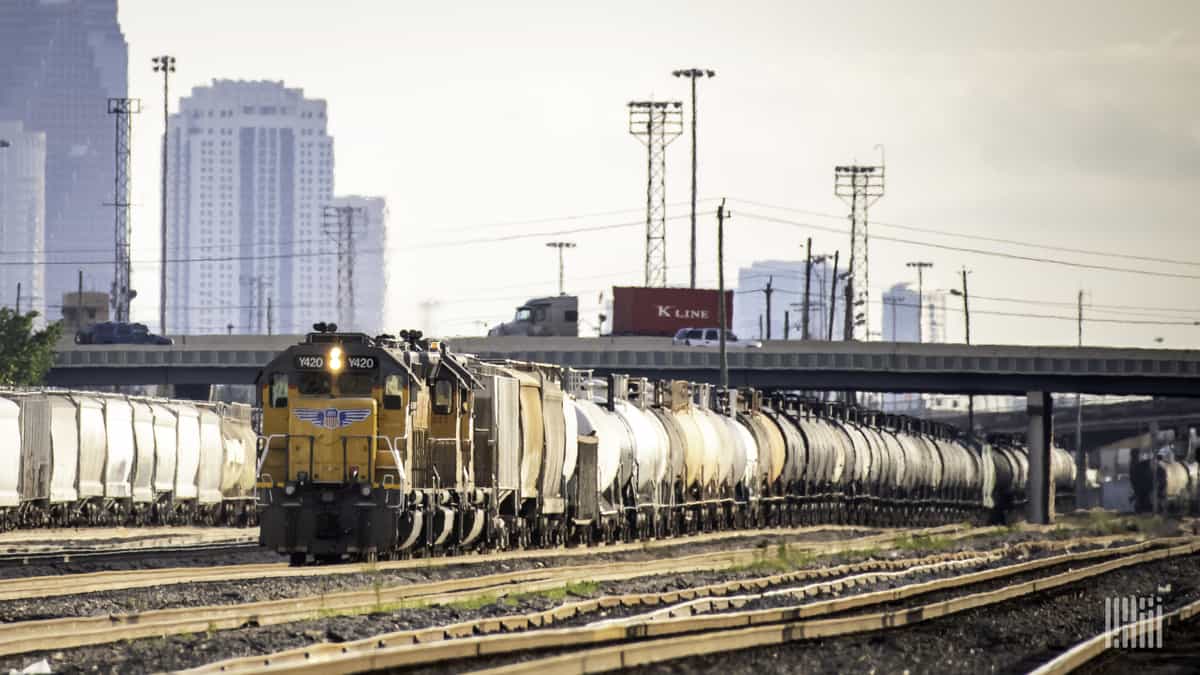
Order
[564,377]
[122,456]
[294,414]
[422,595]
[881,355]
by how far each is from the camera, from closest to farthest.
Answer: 1. [422,595]
2. [294,414]
3. [564,377]
4. [122,456]
5. [881,355]

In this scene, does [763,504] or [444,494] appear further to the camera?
[763,504]

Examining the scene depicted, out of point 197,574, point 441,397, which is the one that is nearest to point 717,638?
point 197,574

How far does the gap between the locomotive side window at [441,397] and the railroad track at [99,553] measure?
5646 millimetres

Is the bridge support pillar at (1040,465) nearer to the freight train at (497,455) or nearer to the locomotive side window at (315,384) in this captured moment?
the freight train at (497,455)

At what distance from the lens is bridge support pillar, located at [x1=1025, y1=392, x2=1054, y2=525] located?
301 ft

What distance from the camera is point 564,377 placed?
42.8m

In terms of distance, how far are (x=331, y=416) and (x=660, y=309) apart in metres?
95.7

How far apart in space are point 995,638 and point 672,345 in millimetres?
85776

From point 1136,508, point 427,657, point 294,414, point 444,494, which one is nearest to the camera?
point 427,657

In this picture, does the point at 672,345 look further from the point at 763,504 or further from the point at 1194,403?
the point at 1194,403

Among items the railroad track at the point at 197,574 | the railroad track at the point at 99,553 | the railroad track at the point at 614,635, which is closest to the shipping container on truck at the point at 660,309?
Result: the railroad track at the point at 99,553

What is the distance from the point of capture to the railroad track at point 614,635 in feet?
51.4

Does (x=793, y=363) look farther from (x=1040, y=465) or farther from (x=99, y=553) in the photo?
(x=99, y=553)

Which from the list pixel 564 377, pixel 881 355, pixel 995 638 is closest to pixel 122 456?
pixel 564 377
